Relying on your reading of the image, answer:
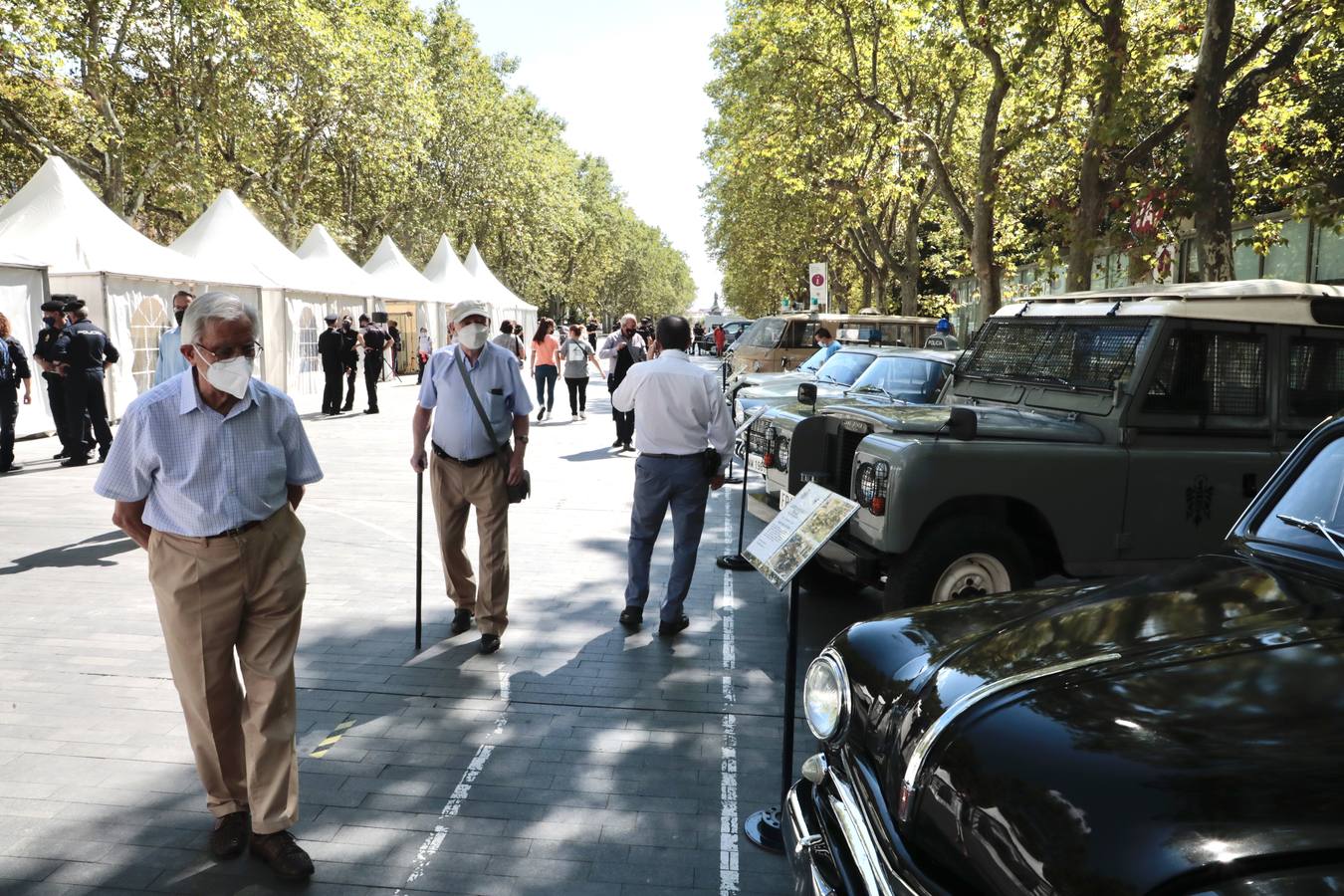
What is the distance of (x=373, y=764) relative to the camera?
413 cm

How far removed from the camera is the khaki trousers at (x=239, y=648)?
10.3ft

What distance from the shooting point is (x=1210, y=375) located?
554cm

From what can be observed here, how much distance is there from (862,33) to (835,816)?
761 inches

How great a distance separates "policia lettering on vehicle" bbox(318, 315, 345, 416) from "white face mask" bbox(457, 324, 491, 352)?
537 inches

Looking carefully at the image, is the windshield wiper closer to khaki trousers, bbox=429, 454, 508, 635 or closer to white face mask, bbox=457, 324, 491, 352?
khaki trousers, bbox=429, 454, 508, 635

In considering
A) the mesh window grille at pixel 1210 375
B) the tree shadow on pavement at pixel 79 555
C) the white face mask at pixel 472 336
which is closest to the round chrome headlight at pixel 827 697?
the white face mask at pixel 472 336

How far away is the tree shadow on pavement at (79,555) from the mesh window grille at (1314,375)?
26.5ft

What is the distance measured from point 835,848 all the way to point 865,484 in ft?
9.59

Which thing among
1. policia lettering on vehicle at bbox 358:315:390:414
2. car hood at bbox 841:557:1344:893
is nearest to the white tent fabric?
policia lettering on vehicle at bbox 358:315:390:414

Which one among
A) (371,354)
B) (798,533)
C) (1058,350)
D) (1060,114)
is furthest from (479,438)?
(371,354)

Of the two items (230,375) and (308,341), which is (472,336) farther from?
(308,341)

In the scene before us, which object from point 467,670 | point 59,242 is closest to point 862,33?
point 59,242

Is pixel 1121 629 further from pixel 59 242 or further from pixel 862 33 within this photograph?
pixel 862 33

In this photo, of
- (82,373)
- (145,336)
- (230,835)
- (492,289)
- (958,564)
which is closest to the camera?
(230,835)
